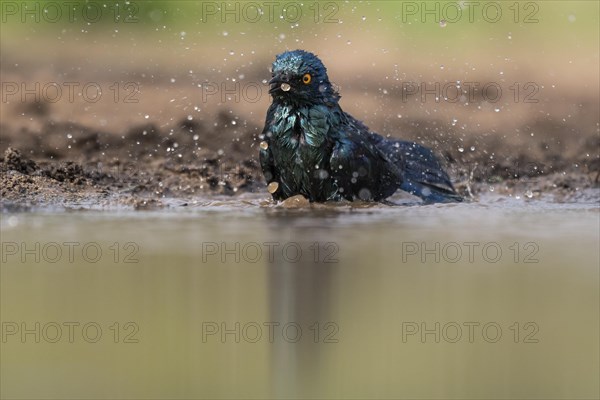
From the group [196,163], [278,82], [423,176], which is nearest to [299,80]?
[278,82]

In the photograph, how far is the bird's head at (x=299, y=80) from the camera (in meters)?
8.69

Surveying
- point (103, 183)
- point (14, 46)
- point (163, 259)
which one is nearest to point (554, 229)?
point (163, 259)

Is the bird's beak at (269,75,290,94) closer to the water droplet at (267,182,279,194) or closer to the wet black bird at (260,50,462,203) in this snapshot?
A: the wet black bird at (260,50,462,203)

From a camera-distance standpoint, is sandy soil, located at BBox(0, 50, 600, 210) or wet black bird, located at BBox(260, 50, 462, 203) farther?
sandy soil, located at BBox(0, 50, 600, 210)

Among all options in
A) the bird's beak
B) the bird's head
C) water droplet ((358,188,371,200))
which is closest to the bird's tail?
water droplet ((358,188,371,200))

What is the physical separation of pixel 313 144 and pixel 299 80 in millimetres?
451

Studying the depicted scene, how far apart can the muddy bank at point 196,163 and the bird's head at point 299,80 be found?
1.50 meters

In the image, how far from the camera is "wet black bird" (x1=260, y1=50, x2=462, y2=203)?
8.77 metres

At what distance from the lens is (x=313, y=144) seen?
8.78 metres

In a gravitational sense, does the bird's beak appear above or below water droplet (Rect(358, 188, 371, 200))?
above

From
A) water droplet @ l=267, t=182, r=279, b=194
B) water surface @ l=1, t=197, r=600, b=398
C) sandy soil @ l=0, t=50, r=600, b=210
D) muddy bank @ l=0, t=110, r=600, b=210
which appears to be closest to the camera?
water surface @ l=1, t=197, r=600, b=398

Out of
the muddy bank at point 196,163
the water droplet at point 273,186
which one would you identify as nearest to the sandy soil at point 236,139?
the muddy bank at point 196,163

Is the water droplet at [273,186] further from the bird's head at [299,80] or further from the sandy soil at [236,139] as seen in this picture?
the sandy soil at [236,139]

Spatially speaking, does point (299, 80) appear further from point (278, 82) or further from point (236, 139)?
point (236, 139)
